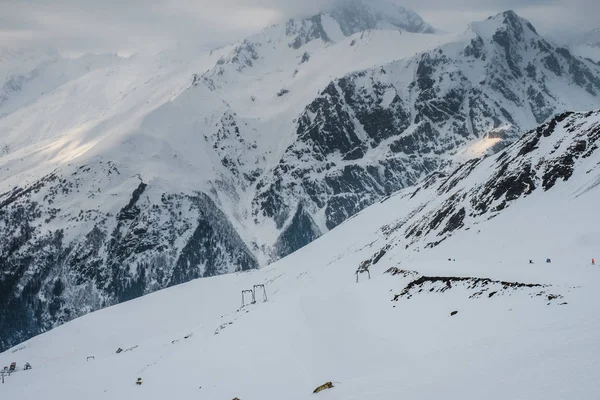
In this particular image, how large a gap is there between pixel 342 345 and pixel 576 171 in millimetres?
39818

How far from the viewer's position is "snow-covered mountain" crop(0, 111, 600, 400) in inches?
660

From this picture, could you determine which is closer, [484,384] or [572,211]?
[484,384]

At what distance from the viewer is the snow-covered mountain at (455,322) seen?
16.8 meters

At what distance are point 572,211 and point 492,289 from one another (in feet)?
84.8

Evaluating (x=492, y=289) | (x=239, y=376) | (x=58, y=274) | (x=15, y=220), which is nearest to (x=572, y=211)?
(x=492, y=289)

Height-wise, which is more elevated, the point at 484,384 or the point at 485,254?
the point at 484,384

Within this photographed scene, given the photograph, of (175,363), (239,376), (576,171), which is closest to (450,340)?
(239,376)

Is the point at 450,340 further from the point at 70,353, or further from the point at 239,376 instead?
the point at 70,353

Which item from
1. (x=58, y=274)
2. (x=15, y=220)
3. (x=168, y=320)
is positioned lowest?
(x=168, y=320)

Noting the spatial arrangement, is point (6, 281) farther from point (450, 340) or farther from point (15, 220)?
point (450, 340)

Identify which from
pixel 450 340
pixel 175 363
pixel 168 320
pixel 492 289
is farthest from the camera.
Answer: pixel 168 320

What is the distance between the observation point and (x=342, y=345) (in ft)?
99.2

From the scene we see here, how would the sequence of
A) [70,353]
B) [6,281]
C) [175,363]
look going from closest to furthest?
[175,363] < [70,353] < [6,281]

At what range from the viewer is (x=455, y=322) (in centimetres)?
2609
